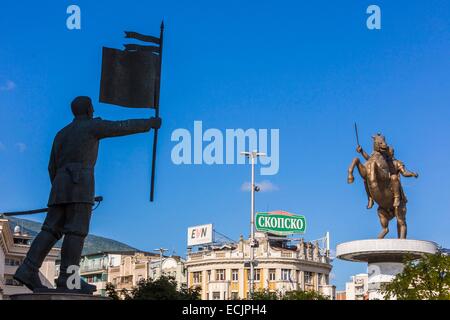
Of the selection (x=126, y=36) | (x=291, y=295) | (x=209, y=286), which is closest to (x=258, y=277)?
(x=209, y=286)

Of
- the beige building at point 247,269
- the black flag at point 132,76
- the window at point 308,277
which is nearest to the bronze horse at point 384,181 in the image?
the black flag at point 132,76

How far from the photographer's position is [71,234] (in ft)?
43.0

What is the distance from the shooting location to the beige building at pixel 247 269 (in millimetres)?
101938

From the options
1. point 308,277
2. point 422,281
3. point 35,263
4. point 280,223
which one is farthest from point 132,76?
point 308,277

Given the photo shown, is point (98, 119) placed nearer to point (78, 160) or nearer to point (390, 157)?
point (78, 160)

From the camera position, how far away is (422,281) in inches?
1014

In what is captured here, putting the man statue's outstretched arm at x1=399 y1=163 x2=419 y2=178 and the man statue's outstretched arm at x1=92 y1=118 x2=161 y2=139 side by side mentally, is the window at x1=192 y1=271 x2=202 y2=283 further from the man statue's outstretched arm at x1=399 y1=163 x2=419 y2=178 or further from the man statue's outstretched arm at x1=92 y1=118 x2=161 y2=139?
the man statue's outstretched arm at x1=92 y1=118 x2=161 y2=139

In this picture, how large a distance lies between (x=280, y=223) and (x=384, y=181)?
2919 inches

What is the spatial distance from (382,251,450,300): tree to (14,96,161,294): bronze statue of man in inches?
549

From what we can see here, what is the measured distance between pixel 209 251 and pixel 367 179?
77761mm

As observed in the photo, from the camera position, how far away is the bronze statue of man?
1303 cm

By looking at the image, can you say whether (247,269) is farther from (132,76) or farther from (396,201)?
(132,76)

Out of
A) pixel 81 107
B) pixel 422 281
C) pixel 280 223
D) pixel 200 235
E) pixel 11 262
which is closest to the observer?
pixel 81 107
